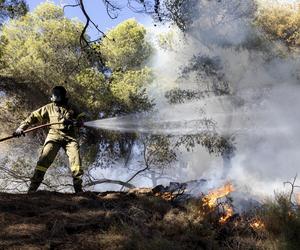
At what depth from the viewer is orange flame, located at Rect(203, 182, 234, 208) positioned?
18.0 ft

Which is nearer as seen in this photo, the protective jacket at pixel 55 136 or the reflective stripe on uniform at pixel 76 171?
the reflective stripe on uniform at pixel 76 171

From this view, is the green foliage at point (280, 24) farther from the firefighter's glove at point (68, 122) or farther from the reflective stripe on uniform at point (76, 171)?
the reflective stripe on uniform at point (76, 171)

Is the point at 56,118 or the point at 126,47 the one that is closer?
the point at 56,118

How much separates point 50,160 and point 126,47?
39.4 ft

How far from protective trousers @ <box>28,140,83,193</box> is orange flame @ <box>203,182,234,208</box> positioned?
6.10 ft

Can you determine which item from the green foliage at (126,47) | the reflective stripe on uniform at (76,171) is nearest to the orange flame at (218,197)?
the reflective stripe on uniform at (76,171)

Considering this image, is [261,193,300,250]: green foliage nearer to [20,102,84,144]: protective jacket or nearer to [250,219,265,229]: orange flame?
[250,219,265,229]: orange flame

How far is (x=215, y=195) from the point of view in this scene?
5867 mm

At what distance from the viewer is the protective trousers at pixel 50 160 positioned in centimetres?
653

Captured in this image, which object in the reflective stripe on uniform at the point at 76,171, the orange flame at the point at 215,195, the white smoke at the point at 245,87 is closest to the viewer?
the orange flame at the point at 215,195

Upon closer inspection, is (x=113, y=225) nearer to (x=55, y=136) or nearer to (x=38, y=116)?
(x=55, y=136)

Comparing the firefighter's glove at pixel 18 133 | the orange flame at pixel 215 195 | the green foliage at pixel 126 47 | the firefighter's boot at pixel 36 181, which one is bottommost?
the orange flame at pixel 215 195

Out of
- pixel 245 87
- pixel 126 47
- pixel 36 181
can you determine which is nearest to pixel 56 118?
pixel 36 181

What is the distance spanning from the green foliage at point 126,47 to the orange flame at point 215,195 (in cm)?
1162
